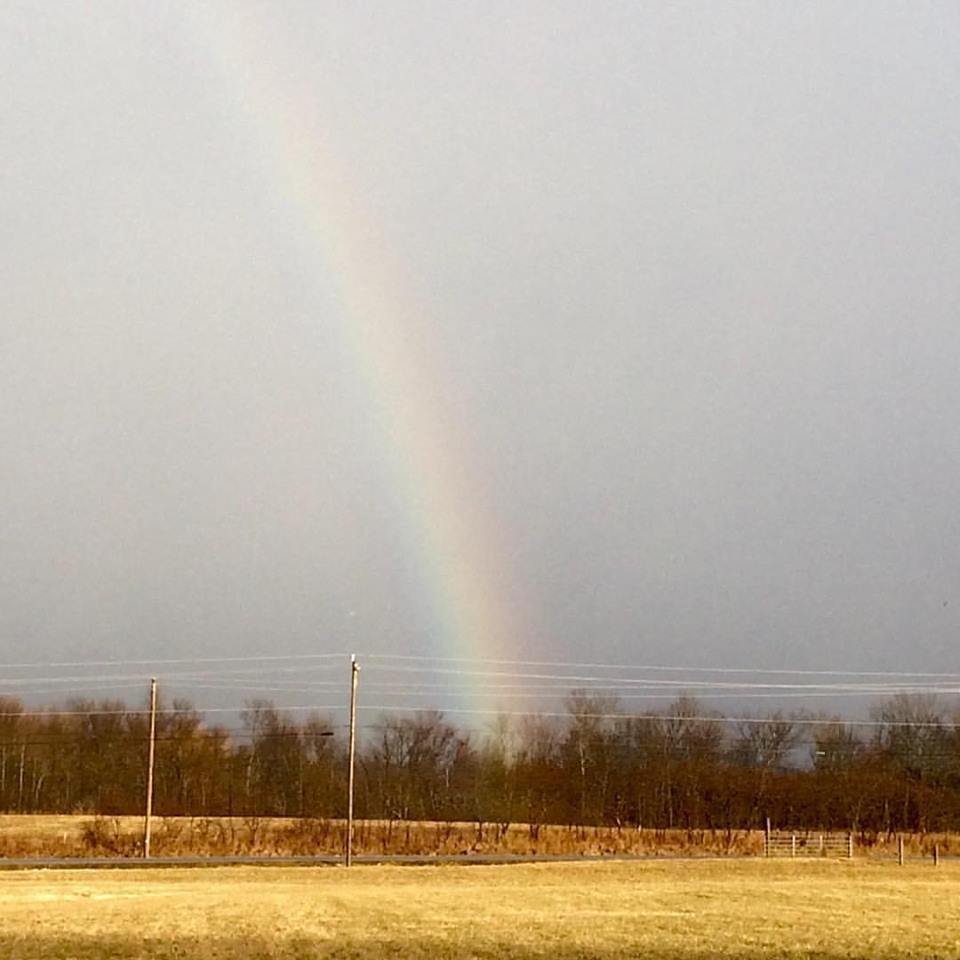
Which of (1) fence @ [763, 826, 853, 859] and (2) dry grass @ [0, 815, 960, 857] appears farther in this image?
(1) fence @ [763, 826, 853, 859]

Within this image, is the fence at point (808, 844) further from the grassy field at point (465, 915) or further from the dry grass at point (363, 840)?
the grassy field at point (465, 915)

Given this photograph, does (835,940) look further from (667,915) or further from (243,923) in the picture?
(243,923)

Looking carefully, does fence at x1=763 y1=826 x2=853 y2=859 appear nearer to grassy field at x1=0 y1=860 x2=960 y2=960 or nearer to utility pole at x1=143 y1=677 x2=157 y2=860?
grassy field at x1=0 y1=860 x2=960 y2=960

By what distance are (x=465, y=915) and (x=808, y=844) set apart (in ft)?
146

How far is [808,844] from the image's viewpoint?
238 ft

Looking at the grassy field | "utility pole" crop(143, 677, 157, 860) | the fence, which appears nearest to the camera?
the grassy field

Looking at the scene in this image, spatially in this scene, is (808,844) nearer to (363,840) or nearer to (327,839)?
(363,840)

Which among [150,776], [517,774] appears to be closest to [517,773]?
[517,774]

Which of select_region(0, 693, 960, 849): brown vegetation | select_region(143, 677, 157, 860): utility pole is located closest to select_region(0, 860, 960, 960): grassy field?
select_region(143, 677, 157, 860): utility pole

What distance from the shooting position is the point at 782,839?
7600 cm

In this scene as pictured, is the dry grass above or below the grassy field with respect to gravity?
below

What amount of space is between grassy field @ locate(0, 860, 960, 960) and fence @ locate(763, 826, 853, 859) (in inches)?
762

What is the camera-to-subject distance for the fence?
231 feet

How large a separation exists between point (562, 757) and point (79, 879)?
70077 millimetres
